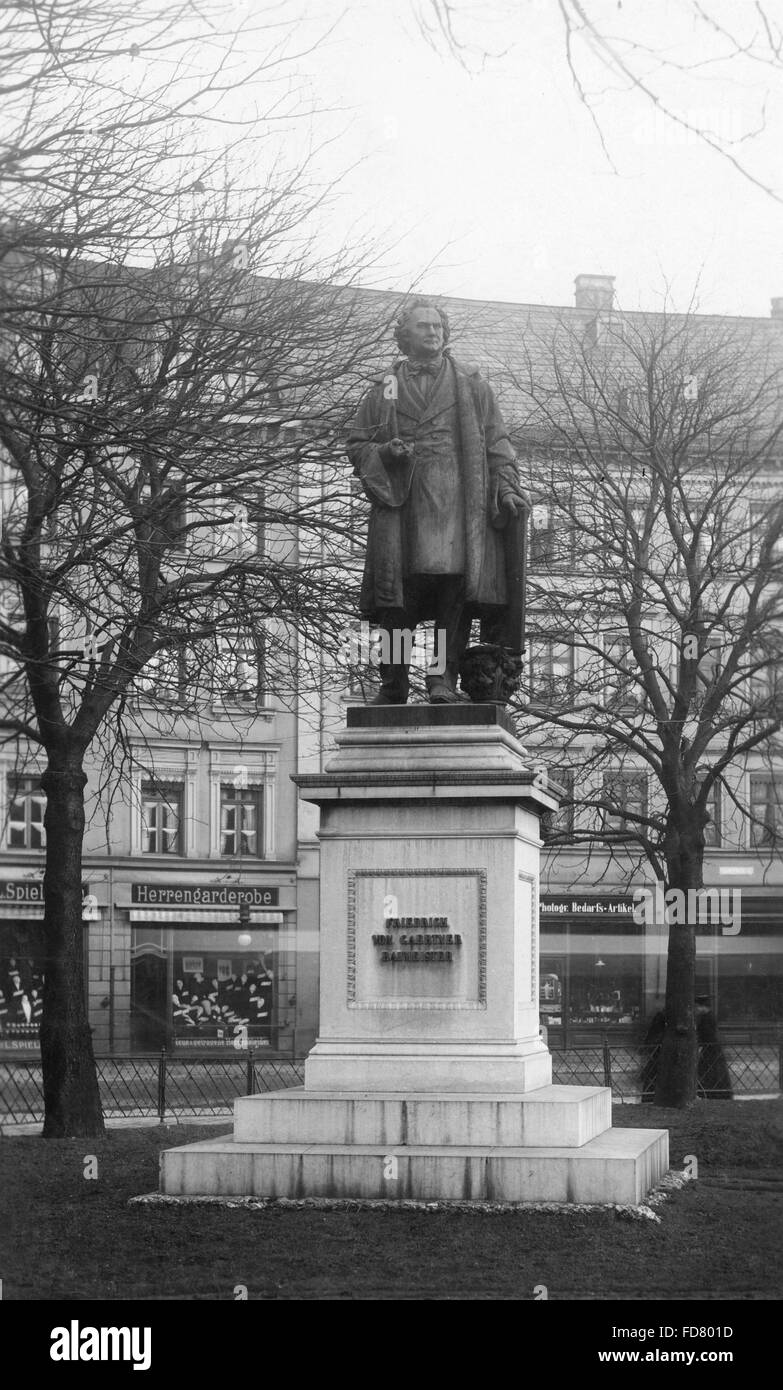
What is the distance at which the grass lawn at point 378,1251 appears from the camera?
8.23m

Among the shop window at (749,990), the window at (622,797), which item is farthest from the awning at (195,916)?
the window at (622,797)

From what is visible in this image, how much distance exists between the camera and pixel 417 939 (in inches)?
426

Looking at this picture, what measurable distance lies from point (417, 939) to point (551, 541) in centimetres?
1205

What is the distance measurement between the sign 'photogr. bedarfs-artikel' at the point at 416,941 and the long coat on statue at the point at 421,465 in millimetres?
1951

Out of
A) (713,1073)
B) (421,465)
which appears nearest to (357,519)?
(421,465)

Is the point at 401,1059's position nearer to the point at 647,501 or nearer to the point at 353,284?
the point at 353,284

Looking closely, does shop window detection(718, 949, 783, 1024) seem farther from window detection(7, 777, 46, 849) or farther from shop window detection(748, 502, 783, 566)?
shop window detection(748, 502, 783, 566)

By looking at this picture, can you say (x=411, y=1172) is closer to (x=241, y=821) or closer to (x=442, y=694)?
(x=442, y=694)

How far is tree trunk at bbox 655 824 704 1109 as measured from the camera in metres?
20.8

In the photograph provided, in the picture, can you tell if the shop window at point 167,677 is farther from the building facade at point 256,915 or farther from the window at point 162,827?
the window at point 162,827

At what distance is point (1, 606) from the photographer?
13.4 m

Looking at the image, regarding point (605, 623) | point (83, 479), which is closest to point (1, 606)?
point (83, 479)

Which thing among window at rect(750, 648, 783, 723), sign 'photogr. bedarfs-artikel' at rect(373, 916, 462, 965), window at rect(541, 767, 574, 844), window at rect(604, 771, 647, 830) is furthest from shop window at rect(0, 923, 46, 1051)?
sign 'photogr. bedarfs-artikel' at rect(373, 916, 462, 965)
